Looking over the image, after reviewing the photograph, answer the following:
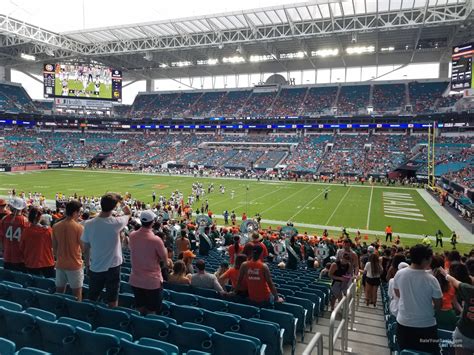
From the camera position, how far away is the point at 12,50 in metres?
59.0

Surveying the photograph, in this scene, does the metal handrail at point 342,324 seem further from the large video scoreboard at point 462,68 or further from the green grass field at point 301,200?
the large video scoreboard at point 462,68

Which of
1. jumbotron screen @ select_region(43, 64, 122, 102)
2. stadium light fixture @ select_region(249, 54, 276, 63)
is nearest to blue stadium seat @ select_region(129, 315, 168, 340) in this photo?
jumbotron screen @ select_region(43, 64, 122, 102)

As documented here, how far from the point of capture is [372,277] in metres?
8.23

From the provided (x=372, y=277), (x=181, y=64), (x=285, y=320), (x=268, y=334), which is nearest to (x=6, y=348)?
(x=268, y=334)

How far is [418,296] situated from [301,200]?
29.4 metres

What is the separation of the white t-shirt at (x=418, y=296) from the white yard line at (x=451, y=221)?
20193mm

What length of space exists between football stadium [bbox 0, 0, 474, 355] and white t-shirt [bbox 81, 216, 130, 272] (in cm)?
2

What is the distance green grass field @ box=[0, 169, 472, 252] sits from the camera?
80.1 feet

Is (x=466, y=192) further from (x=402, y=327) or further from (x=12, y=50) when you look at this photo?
(x=12, y=50)

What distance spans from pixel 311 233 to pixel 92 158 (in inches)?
2239

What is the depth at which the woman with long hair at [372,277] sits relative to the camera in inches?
322

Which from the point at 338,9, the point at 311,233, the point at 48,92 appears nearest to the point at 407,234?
the point at 311,233

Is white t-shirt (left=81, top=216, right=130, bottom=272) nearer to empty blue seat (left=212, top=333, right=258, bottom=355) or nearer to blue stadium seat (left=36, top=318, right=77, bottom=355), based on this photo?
blue stadium seat (left=36, top=318, right=77, bottom=355)

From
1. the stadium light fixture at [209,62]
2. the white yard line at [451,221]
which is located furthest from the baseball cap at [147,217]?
the stadium light fixture at [209,62]
